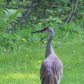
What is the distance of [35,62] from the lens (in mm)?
7551

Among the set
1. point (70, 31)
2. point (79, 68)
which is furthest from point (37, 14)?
point (79, 68)

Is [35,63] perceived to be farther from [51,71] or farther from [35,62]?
[51,71]

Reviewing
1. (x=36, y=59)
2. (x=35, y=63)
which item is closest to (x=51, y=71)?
(x=35, y=63)

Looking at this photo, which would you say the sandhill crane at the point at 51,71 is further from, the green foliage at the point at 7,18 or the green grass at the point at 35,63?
the green foliage at the point at 7,18

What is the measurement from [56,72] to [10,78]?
5.83ft

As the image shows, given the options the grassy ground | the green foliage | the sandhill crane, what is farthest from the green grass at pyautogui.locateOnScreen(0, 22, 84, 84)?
the green foliage

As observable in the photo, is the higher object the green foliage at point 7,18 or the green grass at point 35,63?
the green foliage at point 7,18

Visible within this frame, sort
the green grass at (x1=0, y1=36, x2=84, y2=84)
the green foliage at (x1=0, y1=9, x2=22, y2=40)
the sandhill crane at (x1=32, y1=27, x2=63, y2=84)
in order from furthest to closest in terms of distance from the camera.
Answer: the green foliage at (x1=0, y1=9, x2=22, y2=40)
the green grass at (x1=0, y1=36, x2=84, y2=84)
the sandhill crane at (x1=32, y1=27, x2=63, y2=84)

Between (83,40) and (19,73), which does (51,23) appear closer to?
(83,40)

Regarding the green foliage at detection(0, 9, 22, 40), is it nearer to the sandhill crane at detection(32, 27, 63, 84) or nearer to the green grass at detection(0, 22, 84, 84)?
the green grass at detection(0, 22, 84, 84)

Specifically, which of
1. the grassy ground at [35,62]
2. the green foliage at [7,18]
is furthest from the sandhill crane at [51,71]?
the green foliage at [7,18]

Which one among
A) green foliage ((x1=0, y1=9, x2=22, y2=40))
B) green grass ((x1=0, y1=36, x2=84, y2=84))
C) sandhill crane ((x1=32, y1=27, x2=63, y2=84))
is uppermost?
green foliage ((x1=0, y1=9, x2=22, y2=40))

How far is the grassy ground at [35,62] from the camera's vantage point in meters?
6.18

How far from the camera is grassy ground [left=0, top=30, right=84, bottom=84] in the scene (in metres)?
6.18
